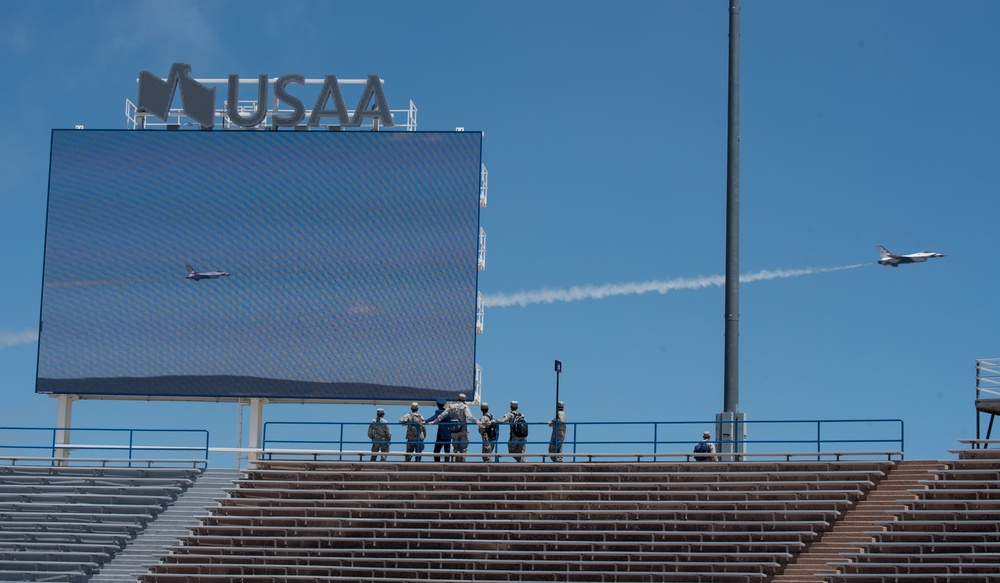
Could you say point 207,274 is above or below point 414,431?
above

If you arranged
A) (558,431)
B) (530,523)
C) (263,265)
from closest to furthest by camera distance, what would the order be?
(530,523) < (558,431) < (263,265)

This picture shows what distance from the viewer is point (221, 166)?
112 ft

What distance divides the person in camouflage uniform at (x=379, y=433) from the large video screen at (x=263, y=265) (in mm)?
4164

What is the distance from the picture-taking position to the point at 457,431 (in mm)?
27984

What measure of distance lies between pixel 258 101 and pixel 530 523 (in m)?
14.1

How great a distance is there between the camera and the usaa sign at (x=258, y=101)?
34.9 metres

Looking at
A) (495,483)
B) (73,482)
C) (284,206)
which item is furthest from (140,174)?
(495,483)

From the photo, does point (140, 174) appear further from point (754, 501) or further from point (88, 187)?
point (754, 501)

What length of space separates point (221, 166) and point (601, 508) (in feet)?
43.2

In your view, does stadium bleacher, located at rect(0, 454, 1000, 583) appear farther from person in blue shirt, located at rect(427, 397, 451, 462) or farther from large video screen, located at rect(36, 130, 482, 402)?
large video screen, located at rect(36, 130, 482, 402)

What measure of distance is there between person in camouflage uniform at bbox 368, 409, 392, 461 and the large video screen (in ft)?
13.7

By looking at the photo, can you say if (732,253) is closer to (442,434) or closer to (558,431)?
(558,431)

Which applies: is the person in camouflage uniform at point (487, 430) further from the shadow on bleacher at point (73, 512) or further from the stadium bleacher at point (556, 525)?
the shadow on bleacher at point (73, 512)

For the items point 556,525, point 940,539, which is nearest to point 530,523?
point 556,525
